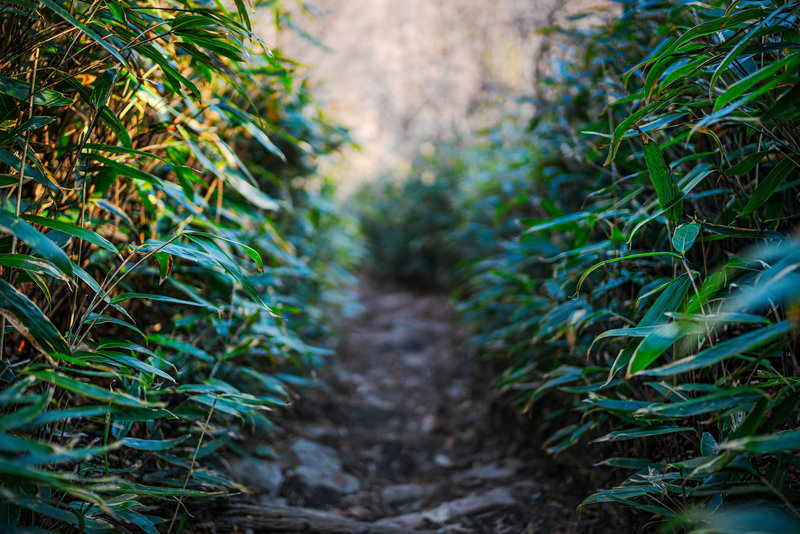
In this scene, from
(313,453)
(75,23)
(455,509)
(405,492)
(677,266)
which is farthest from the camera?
(313,453)

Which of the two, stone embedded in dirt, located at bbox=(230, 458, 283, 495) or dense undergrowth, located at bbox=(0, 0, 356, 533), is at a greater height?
dense undergrowth, located at bbox=(0, 0, 356, 533)

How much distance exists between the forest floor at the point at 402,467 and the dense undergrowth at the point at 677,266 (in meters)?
0.20

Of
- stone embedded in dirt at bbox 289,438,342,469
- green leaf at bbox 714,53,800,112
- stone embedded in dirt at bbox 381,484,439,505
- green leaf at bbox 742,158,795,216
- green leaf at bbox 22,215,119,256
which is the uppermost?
green leaf at bbox 714,53,800,112

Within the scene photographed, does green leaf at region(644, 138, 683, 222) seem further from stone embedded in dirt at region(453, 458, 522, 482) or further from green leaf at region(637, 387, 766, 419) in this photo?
stone embedded in dirt at region(453, 458, 522, 482)

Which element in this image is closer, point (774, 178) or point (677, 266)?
point (774, 178)

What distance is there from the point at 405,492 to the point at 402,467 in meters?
0.19

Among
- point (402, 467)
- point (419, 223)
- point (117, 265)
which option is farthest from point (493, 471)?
point (419, 223)

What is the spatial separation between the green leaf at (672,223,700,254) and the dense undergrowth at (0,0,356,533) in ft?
2.52

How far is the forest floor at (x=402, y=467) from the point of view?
124 cm

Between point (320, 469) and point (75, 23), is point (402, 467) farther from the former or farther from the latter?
point (75, 23)

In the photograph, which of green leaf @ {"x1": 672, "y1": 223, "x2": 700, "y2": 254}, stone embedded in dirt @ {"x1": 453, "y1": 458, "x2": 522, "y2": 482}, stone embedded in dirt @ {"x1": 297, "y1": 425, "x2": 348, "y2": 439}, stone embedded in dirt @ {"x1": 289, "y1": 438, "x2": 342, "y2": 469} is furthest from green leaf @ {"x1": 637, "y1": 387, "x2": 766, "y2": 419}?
stone embedded in dirt @ {"x1": 297, "y1": 425, "x2": 348, "y2": 439}

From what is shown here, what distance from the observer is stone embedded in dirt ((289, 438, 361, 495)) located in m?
1.57

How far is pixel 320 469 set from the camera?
5.42 feet

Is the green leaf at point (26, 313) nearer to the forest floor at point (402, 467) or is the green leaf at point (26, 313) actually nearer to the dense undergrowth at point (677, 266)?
the forest floor at point (402, 467)
